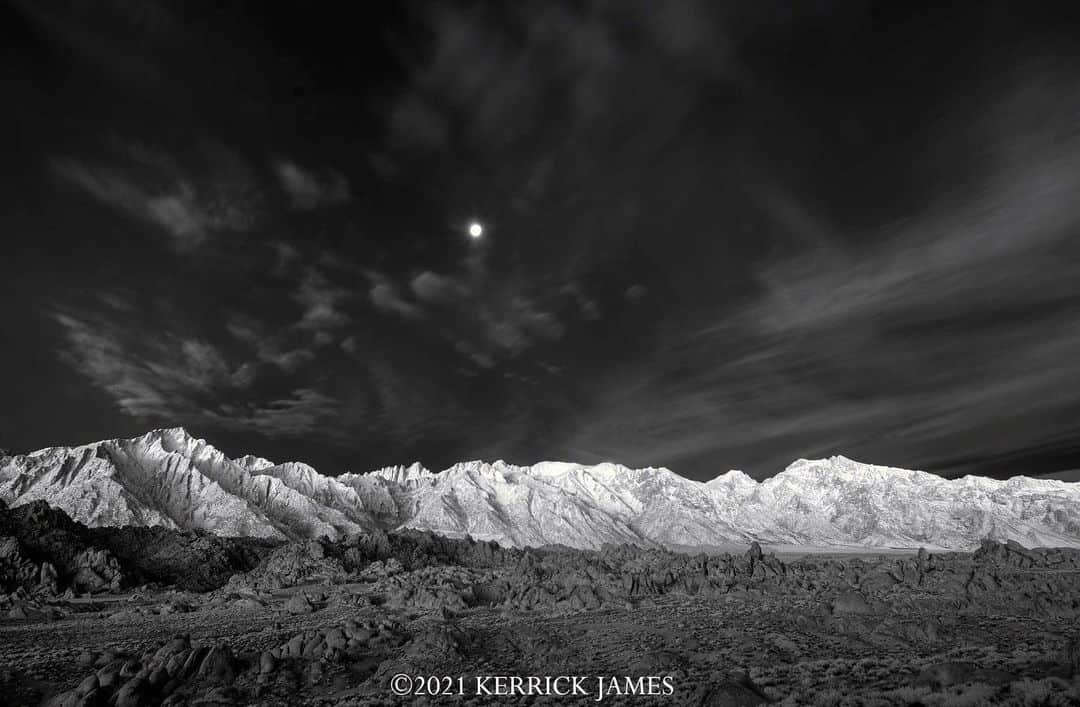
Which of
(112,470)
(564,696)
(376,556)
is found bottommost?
(564,696)

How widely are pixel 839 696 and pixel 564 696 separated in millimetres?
9435

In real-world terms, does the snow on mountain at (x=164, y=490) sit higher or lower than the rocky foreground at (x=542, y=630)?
higher

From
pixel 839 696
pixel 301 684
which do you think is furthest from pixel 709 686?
pixel 301 684

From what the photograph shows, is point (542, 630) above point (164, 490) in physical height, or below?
below

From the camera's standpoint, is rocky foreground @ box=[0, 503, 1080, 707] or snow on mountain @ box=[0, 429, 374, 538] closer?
rocky foreground @ box=[0, 503, 1080, 707]

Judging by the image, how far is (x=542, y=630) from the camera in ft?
117

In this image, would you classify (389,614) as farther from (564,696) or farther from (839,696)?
(839,696)

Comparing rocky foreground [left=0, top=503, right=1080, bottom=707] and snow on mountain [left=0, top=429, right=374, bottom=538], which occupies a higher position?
snow on mountain [left=0, top=429, right=374, bottom=538]

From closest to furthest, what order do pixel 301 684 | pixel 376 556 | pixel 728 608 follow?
pixel 301 684
pixel 728 608
pixel 376 556

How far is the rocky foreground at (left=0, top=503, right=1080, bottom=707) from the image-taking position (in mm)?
20391

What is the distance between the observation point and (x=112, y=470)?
523 feet

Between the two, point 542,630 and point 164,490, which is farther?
point 164,490

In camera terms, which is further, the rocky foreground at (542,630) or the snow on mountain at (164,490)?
the snow on mountain at (164,490)

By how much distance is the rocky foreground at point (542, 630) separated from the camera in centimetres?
2039
